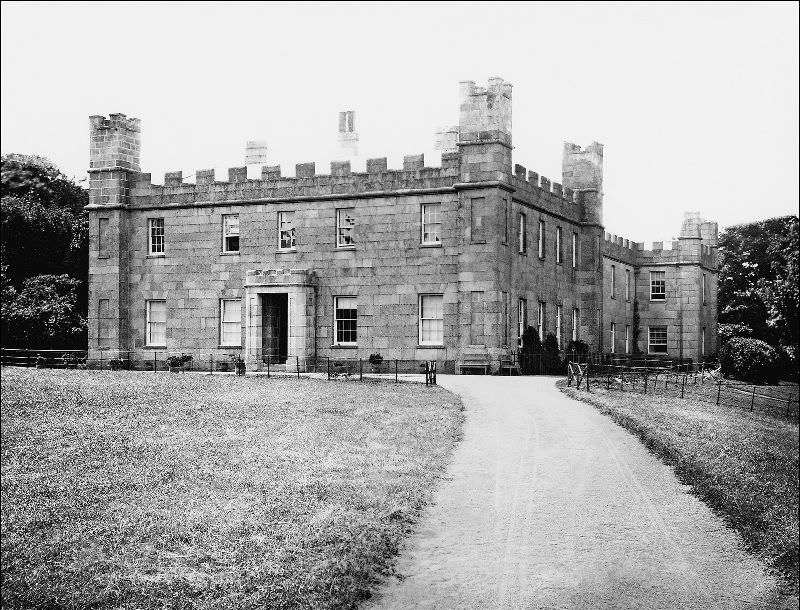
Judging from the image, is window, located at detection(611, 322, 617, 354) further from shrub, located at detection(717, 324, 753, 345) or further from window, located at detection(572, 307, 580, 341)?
window, located at detection(572, 307, 580, 341)

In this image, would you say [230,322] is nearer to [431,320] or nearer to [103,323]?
[103,323]

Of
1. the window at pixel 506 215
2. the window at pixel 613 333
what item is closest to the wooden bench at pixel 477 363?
the window at pixel 506 215

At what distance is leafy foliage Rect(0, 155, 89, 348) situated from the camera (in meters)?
8.13

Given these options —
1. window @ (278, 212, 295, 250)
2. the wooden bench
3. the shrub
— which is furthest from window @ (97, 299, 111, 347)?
the shrub

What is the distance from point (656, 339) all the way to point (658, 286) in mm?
2856

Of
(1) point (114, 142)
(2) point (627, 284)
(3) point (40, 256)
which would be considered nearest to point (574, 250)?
(2) point (627, 284)

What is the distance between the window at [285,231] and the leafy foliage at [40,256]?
22.7 ft

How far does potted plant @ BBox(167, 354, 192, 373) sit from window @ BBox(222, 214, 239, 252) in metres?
4.25

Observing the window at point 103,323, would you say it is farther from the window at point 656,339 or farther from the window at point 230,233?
the window at point 656,339

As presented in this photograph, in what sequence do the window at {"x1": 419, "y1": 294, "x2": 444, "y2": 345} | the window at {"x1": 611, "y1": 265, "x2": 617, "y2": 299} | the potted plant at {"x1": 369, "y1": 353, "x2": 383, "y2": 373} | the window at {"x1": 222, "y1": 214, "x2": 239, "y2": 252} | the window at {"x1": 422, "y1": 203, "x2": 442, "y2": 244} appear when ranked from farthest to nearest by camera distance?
the window at {"x1": 611, "y1": 265, "x2": 617, "y2": 299}
the window at {"x1": 222, "y1": 214, "x2": 239, "y2": 252}
the window at {"x1": 422, "y1": 203, "x2": 442, "y2": 244}
the window at {"x1": 419, "y1": 294, "x2": 444, "y2": 345}
the potted plant at {"x1": 369, "y1": 353, "x2": 383, "y2": 373}

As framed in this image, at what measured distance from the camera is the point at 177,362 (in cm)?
3231

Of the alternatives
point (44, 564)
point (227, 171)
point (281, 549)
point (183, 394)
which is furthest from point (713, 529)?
point (227, 171)

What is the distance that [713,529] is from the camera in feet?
38.8

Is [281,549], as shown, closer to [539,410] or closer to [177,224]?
[539,410]
